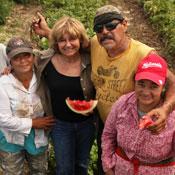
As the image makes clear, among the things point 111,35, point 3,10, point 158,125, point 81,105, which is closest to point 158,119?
point 158,125

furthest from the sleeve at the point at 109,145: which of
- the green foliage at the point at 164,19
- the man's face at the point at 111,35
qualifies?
the green foliage at the point at 164,19

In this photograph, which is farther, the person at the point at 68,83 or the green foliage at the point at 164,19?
the green foliage at the point at 164,19

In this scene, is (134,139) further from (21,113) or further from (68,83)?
(21,113)

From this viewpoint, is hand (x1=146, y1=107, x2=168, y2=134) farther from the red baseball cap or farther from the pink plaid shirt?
the red baseball cap

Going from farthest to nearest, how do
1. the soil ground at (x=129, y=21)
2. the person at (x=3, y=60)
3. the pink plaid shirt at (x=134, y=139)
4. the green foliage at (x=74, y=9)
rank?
the green foliage at (x=74, y=9) < the soil ground at (x=129, y=21) < the person at (x=3, y=60) < the pink plaid shirt at (x=134, y=139)

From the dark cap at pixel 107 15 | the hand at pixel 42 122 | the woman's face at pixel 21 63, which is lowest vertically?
the hand at pixel 42 122

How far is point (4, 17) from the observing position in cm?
1125

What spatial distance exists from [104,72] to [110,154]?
83 cm

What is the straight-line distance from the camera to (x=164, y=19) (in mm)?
11773

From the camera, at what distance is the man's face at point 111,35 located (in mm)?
4543

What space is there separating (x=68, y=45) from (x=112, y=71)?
53cm

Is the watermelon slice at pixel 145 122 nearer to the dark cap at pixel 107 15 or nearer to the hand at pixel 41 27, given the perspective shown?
the dark cap at pixel 107 15

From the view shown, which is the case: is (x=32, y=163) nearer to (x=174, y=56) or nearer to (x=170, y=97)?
(x=170, y=97)

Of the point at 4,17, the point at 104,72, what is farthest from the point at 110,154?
the point at 4,17
